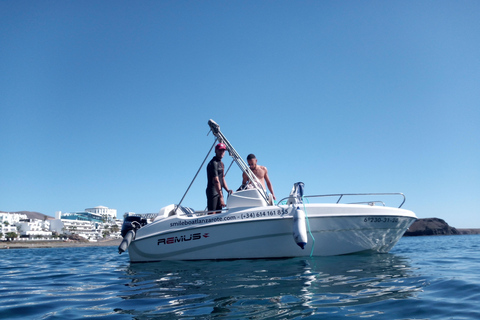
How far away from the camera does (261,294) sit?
3.85 metres

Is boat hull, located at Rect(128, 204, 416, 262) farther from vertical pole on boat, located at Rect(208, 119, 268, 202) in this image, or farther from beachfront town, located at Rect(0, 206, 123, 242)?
beachfront town, located at Rect(0, 206, 123, 242)

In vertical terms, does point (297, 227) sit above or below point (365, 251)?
above

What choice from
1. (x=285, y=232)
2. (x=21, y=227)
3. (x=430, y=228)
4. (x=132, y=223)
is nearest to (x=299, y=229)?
(x=285, y=232)

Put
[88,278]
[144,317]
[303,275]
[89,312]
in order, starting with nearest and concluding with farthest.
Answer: [144,317], [89,312], [303,275], [88,278]

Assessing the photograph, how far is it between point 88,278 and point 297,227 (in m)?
4.00

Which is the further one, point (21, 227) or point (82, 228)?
point (82, 228)

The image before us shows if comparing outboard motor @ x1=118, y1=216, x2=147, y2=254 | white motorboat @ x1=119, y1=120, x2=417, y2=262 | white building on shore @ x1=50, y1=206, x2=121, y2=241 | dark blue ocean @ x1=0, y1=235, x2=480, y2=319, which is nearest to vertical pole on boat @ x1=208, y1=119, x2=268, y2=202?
white motorboat @ x1=119, y1=120, x2=417, y2=262

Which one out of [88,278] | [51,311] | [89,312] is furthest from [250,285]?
[88,278]

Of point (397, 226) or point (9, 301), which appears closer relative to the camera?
point (9, 301)

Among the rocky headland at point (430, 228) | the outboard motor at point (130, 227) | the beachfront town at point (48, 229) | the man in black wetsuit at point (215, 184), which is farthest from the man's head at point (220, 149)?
the beachfront town at point (48, 229)

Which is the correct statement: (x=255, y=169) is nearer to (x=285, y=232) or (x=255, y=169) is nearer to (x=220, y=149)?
(x=220, y=149)

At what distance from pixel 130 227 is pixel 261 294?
582 cm

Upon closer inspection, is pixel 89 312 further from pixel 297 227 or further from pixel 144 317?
pixel 297 227

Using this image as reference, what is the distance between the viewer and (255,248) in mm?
7398
